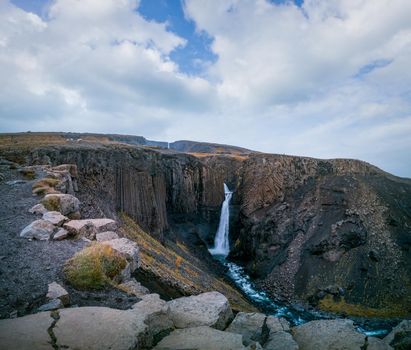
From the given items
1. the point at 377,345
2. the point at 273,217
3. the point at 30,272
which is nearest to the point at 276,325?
the point at 377,345

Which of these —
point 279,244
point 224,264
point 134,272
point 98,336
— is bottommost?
point 224,264

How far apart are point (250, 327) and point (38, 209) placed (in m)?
10.1

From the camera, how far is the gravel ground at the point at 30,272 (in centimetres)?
664

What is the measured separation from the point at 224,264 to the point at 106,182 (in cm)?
2829

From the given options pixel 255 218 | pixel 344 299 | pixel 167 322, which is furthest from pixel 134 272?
pixel 255 218

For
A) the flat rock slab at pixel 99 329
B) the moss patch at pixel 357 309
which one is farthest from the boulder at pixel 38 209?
the moss patch at pixel 357 309

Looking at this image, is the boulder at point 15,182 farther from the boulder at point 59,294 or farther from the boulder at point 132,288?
the boulder at point 59,294

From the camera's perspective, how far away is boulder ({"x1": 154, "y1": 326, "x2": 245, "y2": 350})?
18.2ft

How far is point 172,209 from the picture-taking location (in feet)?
180

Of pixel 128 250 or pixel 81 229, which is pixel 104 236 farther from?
pixel 128 250

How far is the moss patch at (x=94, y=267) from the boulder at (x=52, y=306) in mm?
1162

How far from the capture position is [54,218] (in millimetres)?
11781

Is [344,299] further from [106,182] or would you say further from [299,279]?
[106,182]

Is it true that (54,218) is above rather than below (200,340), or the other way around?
above
